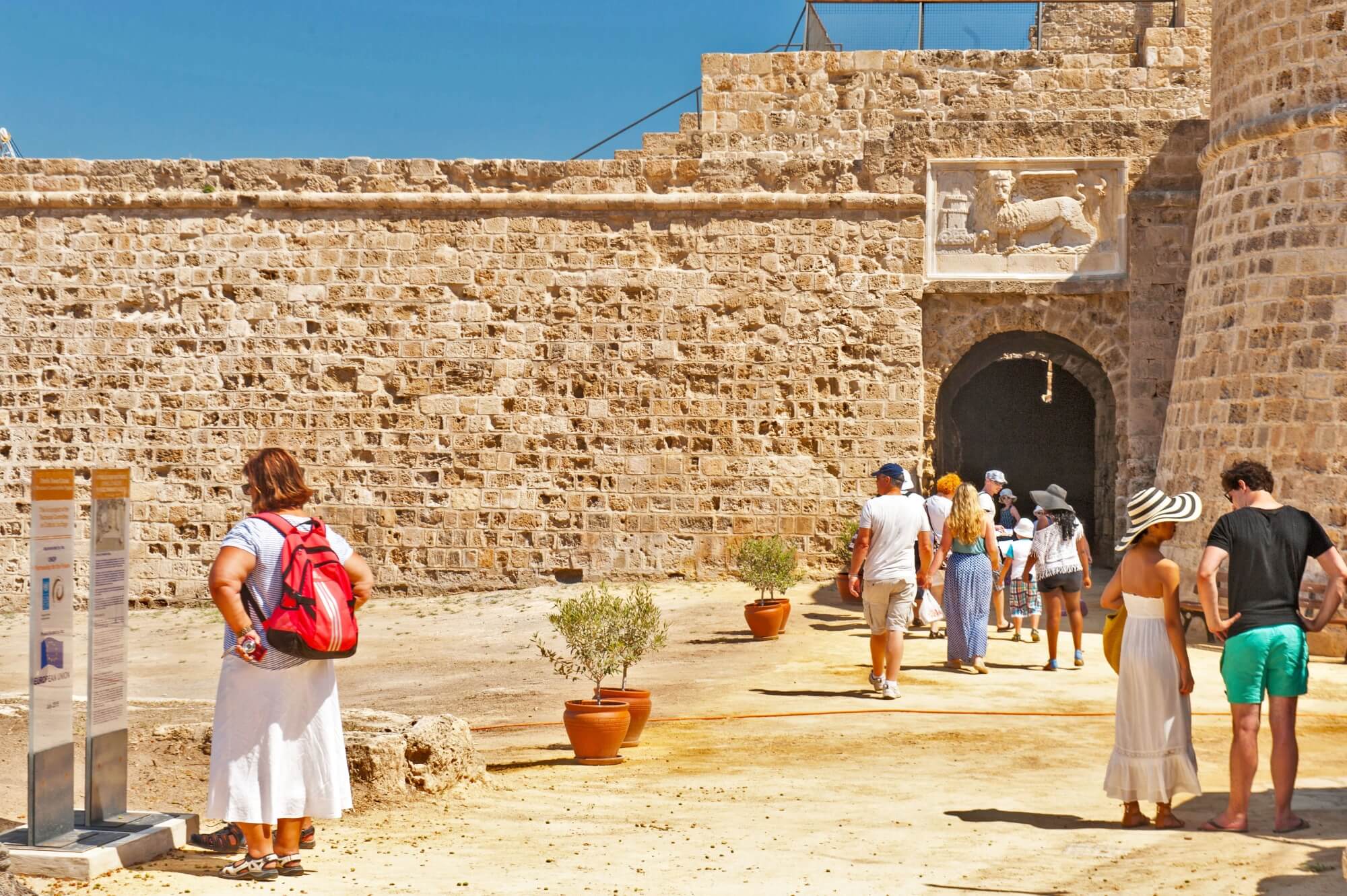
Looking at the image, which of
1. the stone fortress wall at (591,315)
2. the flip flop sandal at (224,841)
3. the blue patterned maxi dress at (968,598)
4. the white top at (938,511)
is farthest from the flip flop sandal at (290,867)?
the stone fortress wall at (591,315)

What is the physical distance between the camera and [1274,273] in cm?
1086

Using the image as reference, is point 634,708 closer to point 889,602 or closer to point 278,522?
point 889,602

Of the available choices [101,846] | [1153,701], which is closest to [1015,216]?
[1153,701]

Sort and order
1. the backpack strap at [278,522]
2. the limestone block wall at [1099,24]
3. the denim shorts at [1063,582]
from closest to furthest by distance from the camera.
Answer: the backpack strap at [278,522], the denim shorts at [1063,582], the limestone block wall at [1099,24]

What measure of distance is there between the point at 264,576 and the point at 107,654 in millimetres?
803

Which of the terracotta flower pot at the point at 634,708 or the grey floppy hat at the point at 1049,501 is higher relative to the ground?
the grey floppy hat at the point at 1049,501

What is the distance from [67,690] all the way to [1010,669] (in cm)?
634

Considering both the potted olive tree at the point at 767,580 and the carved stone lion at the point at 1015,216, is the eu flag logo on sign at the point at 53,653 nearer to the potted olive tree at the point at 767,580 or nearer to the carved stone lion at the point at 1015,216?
the potted olive tree at the point at 767,580

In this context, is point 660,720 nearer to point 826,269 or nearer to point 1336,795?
point 1336,795

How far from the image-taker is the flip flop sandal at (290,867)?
4621 millimetres

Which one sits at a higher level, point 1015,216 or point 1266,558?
point 1015,216

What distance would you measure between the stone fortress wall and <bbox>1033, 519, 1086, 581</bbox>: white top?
397 cm

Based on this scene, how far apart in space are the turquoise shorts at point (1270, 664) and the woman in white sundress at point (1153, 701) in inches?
7.6

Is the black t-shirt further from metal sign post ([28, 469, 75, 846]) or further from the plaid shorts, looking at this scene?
the plaid shorts
